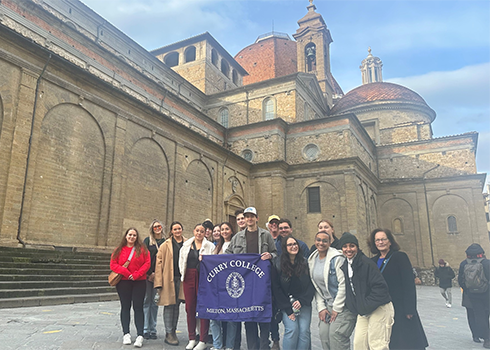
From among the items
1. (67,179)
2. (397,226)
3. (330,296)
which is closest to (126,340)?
(330,296)

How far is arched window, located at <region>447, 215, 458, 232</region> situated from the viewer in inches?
1128

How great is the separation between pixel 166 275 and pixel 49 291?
5147 mm

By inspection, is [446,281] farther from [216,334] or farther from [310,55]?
[310,55]

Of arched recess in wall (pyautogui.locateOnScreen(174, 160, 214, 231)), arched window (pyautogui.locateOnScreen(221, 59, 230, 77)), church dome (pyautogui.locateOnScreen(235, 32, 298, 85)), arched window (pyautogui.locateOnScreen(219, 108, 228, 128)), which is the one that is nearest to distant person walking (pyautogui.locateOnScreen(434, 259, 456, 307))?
arched recess in wall (pyautogui.locateOnScreen(174, 160, 214, 231))

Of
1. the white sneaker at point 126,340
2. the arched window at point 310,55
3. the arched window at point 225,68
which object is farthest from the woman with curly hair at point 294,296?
the arched window at point 310,55

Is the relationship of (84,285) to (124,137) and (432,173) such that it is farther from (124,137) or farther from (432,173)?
(432,173)

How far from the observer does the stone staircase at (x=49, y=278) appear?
845 cm

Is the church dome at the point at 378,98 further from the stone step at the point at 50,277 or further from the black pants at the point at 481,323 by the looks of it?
the black pants at the point at 481,323

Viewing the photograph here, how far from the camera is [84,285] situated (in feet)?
33.6

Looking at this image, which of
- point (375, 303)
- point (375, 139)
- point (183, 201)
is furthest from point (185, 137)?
point (375, 139)

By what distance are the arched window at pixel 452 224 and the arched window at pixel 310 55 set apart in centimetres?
1930

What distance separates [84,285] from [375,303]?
28.4 feet

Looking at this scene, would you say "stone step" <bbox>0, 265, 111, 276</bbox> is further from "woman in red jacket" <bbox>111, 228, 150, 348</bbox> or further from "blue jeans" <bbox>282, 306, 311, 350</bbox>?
"blue jeans" <bbox>282, 306, 311, 350</bbox>

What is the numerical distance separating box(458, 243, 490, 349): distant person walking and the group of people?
318cm
